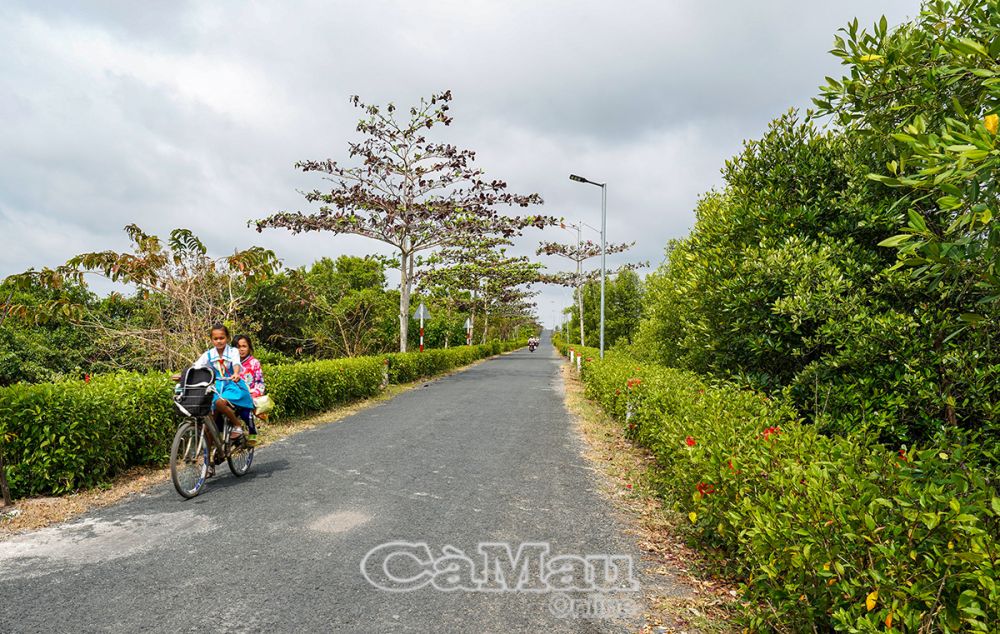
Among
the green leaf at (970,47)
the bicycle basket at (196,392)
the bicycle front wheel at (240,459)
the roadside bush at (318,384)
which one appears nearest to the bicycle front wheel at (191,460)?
the bicycle basket at (196,392)

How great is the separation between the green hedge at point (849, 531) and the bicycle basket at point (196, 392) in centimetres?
488

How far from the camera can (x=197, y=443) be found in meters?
5.90

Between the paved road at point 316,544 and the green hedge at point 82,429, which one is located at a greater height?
the green hedge at point 82,429

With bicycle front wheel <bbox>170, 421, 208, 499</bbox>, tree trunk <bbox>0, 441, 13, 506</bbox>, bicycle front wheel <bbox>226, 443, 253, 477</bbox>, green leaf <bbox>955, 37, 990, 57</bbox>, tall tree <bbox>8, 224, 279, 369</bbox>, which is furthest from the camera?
tall tree <bbox>8, 224, 279, 369</bbox>

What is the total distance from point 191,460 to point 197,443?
0.63 feet

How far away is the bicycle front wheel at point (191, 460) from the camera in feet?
18.4

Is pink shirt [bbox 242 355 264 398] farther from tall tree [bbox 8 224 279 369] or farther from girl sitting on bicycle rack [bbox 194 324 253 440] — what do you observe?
tall tree [bbox 8 224 279 369]

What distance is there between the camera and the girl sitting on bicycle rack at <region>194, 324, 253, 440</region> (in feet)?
20.2

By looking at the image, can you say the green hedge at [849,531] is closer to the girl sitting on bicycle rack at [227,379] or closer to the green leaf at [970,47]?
the green leaf at [970,47]

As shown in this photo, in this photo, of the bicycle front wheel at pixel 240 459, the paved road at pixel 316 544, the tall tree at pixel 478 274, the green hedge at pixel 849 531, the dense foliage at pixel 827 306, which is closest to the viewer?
the green hedge at pixel 849 531

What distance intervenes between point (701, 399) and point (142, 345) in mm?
11395

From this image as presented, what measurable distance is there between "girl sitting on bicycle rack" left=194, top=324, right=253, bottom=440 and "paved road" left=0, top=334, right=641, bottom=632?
858mm

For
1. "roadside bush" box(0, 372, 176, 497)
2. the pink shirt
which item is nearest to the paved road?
"roadside bush" box(0, 372, 176, 497)

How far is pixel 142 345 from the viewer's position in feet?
37.3
